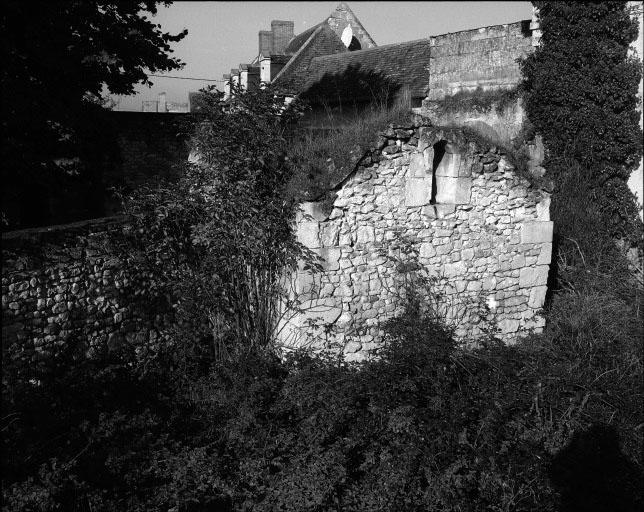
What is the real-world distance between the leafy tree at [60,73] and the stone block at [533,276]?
8237mm

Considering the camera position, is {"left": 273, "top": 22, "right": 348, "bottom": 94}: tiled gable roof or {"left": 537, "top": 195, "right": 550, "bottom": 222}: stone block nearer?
{"left": 537, "top": 195, "right": 550, "bottom": 222}: stone block

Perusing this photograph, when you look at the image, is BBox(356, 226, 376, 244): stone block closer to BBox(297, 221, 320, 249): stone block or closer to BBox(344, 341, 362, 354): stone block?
BBox(297, 221, 320, 249): stone block

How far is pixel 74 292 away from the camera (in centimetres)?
752

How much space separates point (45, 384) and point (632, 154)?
10.5 metres

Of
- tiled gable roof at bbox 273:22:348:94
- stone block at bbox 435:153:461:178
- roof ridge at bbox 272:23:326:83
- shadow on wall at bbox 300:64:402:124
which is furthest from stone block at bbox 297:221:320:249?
roof ridge at bbox 272:23:326:83

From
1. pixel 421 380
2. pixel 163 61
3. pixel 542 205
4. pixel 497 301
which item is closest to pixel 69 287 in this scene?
pixel 421 380

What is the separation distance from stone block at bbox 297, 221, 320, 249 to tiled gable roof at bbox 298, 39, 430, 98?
9.79m

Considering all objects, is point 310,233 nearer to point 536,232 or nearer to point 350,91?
point 536,232

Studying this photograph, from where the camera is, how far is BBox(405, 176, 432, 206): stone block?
27.0 feet

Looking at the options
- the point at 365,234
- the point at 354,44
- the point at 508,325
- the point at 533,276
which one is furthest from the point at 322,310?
the point at 354,44

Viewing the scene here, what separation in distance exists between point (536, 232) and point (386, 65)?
1150 centimetres

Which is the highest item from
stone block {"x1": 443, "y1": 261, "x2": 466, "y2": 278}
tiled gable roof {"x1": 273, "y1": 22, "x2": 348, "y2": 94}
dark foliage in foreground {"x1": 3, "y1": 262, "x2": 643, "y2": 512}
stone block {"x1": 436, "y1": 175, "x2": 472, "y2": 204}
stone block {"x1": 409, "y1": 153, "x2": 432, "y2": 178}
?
tiled gable roof {"x1": 273, "y1": 22, "x2": 348, "y2": 94}

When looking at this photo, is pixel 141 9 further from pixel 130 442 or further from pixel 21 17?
pixel 130 442

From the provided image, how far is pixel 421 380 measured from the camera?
23.9ft
